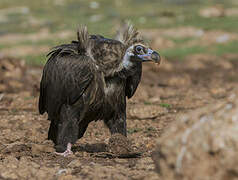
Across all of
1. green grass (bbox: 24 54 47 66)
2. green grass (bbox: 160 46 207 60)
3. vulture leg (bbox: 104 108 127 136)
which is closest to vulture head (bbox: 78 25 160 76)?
vulture leg (bbox: 104 108 127 136)

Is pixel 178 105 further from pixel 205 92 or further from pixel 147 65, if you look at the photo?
pixel 147 65

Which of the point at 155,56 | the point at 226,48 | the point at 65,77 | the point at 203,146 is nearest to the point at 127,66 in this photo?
the point at 155,56

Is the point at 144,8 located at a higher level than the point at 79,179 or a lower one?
higher

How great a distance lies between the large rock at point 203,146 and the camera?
10.8 feet

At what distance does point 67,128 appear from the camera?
664 centimetres

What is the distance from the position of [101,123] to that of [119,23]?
14.5 metres

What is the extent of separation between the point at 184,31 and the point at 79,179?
19.9m

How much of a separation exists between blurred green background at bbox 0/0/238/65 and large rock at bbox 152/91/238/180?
9091 mm

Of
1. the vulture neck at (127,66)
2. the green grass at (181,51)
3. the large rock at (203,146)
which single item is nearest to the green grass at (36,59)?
the green grass at (181,51)

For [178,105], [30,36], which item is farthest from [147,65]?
[30,36]

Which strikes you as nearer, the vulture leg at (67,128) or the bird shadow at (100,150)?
the bird shadow at (100,150)

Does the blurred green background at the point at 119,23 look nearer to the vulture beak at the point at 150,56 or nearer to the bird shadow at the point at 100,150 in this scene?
the bird shadow at the point at 100,150

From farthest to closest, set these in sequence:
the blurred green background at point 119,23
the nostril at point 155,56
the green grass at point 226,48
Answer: the blurred green background at point 119,23 → the green grass at point 226,48 → the nostril at point 155,56

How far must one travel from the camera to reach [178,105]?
10.4 metres
